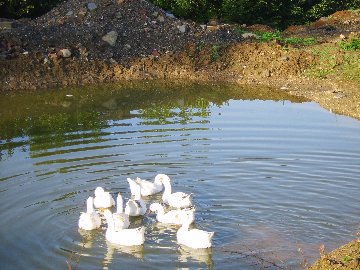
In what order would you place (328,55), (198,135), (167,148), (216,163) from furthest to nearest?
(328,55) < (198,135) < (167,148) < (216,163)

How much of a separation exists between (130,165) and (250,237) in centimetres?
439

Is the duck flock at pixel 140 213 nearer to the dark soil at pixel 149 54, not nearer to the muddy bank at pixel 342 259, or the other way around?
the muddy bank at pixel 342 259

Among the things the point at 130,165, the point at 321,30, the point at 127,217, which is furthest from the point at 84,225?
the point at 321,30

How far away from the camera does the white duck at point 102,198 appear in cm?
1299

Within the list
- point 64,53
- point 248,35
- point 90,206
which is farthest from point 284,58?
point 90,206

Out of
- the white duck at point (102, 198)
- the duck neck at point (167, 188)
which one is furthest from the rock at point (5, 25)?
the duck neck at point (167, 188)

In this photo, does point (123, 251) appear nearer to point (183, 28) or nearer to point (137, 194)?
point (137, 194)

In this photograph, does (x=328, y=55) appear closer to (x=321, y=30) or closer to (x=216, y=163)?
(x=321, y=30)

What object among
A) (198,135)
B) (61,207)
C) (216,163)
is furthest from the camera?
(198,135)

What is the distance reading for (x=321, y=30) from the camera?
3064cm

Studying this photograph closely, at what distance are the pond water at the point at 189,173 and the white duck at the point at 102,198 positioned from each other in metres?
0.30

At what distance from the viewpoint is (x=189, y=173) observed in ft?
48.3

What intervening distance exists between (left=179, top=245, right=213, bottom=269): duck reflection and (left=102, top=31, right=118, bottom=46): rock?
57.4ft

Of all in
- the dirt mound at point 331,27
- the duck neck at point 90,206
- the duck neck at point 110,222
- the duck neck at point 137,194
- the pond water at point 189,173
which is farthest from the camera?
the dirt mound at point 331,27
